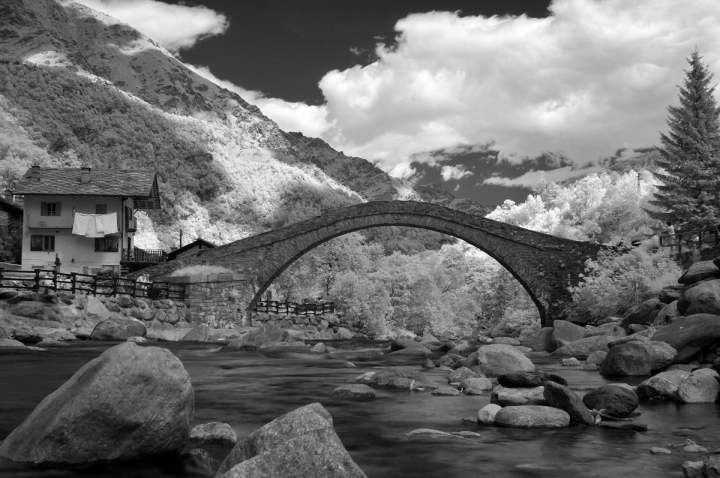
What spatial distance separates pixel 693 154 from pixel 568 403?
2581 centimetres

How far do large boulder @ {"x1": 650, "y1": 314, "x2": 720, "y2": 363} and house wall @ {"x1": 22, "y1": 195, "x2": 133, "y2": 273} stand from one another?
29.0 meters

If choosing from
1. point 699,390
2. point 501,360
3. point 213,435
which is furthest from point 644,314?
point 213,435

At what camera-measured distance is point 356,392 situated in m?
8.86

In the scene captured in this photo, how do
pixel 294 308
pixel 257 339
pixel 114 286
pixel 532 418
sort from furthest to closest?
pixel 294 308
pixel 114 286
pixel 257 339
pixel 532 418

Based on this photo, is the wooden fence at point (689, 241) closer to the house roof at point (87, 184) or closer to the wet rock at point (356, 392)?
the wet rock at point (356, 392)

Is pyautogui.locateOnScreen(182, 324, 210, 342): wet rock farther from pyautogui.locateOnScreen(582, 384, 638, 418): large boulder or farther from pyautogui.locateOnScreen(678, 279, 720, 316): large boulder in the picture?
pyautogui.locateOnScreen(582, 384, 638, 418): large boulder

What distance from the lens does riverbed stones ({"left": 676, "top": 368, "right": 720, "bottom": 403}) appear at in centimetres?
797

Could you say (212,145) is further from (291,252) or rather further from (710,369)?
(710,369)

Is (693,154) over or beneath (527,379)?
over

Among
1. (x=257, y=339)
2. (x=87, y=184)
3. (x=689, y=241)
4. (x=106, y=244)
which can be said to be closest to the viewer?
(x=257, y=339)

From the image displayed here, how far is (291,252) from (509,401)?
67.8ft

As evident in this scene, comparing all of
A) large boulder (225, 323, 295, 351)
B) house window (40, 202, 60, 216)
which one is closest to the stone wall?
large boulder (225, 323, 295, 351)

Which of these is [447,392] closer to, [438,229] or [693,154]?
[438,229]

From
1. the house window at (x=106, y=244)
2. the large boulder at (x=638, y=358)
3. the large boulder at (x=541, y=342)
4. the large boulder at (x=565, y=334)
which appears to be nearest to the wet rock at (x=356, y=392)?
the large boulder at (x=638, y=358)
